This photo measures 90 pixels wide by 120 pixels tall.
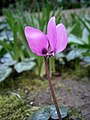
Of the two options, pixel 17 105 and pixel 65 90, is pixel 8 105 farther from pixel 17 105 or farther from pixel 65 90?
pixel 65 90

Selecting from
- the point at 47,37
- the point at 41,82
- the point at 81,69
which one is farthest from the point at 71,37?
the point at 47,37

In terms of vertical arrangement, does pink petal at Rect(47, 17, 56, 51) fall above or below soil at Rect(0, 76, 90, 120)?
above

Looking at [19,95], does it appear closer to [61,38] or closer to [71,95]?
[71,95]

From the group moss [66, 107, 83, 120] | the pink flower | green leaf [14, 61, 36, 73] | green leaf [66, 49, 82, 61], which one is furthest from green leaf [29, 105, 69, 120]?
green leaf [66, 49, 82, 61]

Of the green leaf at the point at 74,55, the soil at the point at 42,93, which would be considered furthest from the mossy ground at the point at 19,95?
the green leaf at the point at 74,55

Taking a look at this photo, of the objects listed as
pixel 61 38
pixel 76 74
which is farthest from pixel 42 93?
pixel 61 38

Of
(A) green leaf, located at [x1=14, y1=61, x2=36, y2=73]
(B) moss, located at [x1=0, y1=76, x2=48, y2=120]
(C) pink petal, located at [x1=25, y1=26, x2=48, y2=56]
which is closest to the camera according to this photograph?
(C) pink petal, located at [x1=25, y1=26, x2=48, y2=56]

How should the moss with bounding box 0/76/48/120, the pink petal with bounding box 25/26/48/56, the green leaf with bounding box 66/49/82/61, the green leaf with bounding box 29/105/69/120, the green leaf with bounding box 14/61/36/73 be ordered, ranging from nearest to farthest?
the pink petal with bounding box 25/26/48/56 → the green leaf with bounding box 29/105/69/120 → the moss with bounding box 0/76/48/120 → the green leaf with bounding box 14/61/36/73 → the green leaf with bounding box 66/49/82/61

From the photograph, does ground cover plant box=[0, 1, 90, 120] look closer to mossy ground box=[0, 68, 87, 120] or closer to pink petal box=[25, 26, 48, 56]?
mossy ground box=[0, 68, 87, 120]
